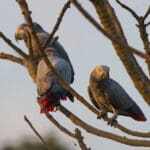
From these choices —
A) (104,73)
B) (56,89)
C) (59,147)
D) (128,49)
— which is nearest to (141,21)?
(128,49)

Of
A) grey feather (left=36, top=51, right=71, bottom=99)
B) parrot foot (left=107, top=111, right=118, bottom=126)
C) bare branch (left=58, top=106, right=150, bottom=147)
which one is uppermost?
grey feather (left=36, top=51, right=71, bottom=99)

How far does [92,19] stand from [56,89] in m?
3.16

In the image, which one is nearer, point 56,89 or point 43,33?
point 56,89

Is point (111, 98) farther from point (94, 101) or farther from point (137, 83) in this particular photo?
point (137, 83)

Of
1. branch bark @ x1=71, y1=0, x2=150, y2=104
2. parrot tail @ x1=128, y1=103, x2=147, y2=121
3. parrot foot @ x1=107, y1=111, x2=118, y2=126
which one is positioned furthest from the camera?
parrot tail @ x1=128, y1=103, x2=147, y2=121

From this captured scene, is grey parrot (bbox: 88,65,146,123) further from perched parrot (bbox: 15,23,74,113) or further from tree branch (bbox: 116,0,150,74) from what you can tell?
tree branch (bbox: 116,0,150,74)

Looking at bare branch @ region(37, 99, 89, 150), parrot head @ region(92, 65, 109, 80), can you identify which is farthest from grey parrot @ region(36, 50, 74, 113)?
bare branch @ region(37, 99, 89, 150)

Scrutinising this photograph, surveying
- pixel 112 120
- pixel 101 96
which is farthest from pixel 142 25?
pixel 101 96

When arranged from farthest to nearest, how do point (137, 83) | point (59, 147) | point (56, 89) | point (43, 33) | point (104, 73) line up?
1. point (59, 147)
2. point (43, 33)
3. point (104, 73)
4. point (56, 89)
5. point (137, 83)

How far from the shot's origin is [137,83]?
4.08 m

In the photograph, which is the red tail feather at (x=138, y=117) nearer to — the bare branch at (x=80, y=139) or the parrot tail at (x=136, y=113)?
the parrot tail at (x=136, y=113)

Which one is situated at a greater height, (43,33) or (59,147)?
(59,147)

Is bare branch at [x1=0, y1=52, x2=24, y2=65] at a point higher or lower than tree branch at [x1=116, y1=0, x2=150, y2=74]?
higher

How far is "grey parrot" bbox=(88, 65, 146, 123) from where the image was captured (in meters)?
6.35
